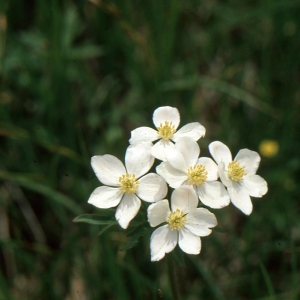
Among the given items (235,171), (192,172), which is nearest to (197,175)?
(192,172)

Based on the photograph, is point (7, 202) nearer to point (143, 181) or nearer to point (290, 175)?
point (143, 181)

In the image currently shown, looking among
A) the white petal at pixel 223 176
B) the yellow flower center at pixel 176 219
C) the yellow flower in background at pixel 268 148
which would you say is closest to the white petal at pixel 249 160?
the white petal at pixel 223 176

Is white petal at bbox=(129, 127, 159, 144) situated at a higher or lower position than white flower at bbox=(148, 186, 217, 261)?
higher

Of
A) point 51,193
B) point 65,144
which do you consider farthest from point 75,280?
point 65,144

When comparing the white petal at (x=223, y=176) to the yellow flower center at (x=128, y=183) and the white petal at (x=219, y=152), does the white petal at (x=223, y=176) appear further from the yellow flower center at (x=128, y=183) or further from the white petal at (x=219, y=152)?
the yellow flower center at (x=128, y=183)

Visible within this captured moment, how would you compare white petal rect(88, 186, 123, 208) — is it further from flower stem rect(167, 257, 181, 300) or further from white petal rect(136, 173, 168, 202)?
flower stem rect(167, 257, 181, 300)

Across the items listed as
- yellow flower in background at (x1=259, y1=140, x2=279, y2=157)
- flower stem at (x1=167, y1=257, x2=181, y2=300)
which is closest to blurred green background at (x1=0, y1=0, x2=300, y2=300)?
yellow flower in background at (x1=259, y1=140, x2=279, y2=157)
